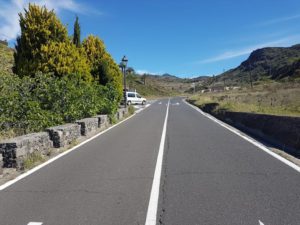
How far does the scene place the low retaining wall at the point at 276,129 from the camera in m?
11.7

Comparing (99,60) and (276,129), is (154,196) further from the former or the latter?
(99,60)

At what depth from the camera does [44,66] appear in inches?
725

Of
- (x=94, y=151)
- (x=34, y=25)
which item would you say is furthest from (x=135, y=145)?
(x=34, y=25)

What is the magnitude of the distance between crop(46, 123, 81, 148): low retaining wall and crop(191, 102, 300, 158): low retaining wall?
6.73 meters

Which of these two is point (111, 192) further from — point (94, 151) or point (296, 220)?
point (94, 151)

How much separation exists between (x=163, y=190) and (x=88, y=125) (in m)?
9.54

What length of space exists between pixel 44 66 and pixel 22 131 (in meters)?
6.37

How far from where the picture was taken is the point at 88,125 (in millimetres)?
15992

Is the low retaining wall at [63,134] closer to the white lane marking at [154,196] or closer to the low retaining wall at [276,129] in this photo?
the white lane marking at [154,196]

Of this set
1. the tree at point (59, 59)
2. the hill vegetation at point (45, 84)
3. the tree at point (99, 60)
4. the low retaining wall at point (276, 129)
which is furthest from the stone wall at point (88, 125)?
the tree at point (99, 60)

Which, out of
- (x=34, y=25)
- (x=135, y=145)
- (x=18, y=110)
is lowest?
(x=135, y=145)

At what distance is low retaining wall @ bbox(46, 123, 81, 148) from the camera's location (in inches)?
461

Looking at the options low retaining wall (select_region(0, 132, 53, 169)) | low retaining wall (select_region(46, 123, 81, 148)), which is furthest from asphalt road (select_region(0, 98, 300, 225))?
low retaining wall (select_region(46, 123, 81, 148))

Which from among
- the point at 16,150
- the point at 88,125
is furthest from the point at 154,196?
the point at 88,125
